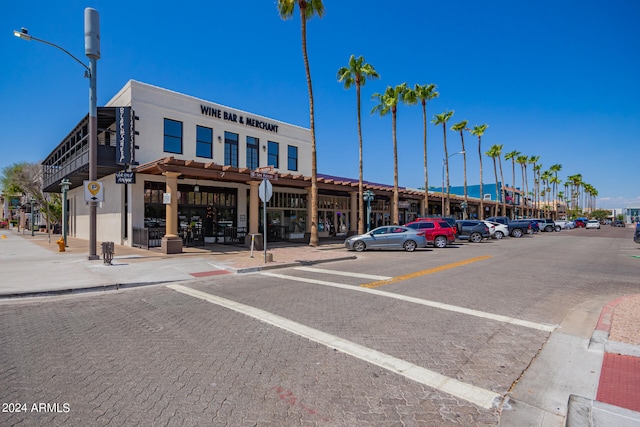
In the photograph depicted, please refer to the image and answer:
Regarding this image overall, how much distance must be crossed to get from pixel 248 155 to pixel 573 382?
23346 millimetres

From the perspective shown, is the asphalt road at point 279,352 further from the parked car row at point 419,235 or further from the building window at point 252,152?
the building window at point 252,152

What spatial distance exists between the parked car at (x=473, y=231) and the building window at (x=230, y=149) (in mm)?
17679

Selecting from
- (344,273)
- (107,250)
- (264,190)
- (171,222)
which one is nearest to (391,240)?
(344,273)

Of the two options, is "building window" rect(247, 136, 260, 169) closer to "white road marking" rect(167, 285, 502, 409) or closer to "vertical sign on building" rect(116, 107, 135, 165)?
"vertical sign on building" rect(116, 107, 135, 165)

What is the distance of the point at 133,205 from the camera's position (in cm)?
1891

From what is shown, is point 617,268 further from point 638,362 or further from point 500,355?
point 500,355

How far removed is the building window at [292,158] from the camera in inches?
1102

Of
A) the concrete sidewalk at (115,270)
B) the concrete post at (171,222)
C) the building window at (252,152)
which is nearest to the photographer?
the concrete sidewalk at (115,270)

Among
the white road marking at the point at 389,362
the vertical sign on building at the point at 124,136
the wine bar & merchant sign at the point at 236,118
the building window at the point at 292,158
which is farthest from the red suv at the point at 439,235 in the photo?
the vertical sign on building at the point at 124,136

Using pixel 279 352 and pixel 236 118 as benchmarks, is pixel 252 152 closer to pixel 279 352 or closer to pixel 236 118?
pixel 236 118

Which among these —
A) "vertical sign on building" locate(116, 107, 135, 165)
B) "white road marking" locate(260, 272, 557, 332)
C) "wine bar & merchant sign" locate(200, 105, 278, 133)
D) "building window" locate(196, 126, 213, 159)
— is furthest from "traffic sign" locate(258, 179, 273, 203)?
"wine bar & merchant sign" locate(200, 105, 278, 133)

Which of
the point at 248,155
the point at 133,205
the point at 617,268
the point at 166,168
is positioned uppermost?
the point at 248,155

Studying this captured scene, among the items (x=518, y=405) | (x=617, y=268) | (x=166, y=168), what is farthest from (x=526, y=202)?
(x=518, y=405)

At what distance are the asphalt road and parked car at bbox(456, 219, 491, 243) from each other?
57.3ft
